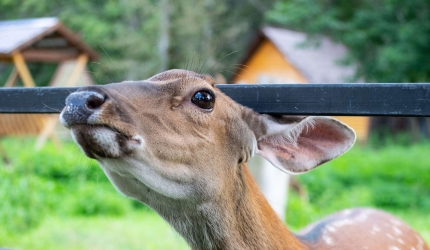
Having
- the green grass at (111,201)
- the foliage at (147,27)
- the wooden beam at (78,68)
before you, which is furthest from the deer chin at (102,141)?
the foliage at (147,27)

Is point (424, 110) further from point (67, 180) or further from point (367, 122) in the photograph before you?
point (367, 122)

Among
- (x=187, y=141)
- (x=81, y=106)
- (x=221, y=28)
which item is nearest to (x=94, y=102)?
(x=81, y=106)

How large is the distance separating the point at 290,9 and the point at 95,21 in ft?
48.0

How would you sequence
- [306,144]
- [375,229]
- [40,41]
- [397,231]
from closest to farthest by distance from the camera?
[306,144], [375,229], [397,231], [40,41]

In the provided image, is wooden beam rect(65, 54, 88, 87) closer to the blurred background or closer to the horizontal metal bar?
the blurred background

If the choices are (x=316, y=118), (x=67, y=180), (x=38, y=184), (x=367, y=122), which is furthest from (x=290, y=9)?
(x=316, y=118)

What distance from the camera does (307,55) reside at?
23.6 metres

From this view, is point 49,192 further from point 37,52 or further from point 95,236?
point 37,52

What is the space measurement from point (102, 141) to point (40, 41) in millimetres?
12041

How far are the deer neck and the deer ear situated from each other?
148 millimetres

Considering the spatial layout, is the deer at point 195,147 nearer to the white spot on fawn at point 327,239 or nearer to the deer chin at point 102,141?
the deer chin at point 102,141

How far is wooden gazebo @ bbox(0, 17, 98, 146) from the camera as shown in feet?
39.4

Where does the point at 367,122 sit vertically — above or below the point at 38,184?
below

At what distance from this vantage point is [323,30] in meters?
16.5
